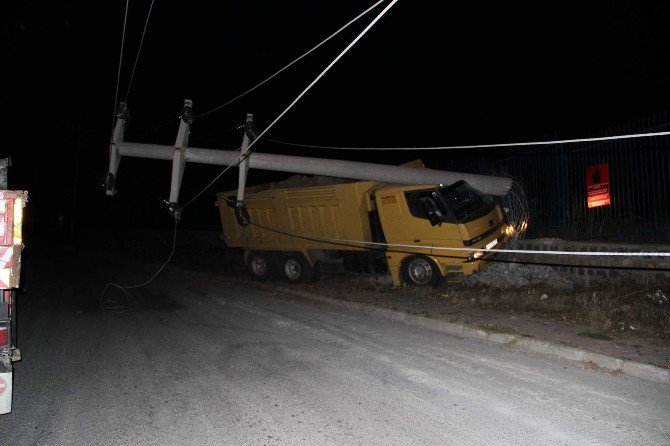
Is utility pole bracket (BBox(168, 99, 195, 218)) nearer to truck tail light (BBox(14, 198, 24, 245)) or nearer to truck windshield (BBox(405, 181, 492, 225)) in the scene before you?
truck windshield (BBox(405, 181, 492, 225))

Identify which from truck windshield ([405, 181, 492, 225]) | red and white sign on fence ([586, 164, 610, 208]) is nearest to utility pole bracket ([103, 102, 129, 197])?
truck windshield ([405, 181, 492, 225])

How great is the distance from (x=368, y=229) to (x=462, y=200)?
238cm

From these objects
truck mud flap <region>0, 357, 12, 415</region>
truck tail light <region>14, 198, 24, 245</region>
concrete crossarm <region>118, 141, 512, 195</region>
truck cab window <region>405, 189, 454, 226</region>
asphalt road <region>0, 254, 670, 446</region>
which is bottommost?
asphalt road <region>0, 254, 670, 446</region>

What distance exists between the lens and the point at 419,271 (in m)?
11.6

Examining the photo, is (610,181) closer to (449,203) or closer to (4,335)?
(449,203)

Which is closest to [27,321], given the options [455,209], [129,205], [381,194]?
[381,194]

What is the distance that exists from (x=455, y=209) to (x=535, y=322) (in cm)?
344

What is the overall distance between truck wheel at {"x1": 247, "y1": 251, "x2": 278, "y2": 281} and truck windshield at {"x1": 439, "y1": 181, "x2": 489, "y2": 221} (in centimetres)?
554

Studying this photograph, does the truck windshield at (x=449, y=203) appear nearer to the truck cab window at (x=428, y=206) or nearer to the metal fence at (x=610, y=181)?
the truck cab window at (x=428, y=206)

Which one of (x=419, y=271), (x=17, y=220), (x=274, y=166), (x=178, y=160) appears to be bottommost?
(x=419, y=271)

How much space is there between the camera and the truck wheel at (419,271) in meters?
11.3

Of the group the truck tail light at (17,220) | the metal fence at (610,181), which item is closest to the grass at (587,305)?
the metal fence at (610,181)

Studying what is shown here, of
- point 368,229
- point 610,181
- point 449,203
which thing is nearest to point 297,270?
point 368,229

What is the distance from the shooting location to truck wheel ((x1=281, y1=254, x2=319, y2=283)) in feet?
44.5
